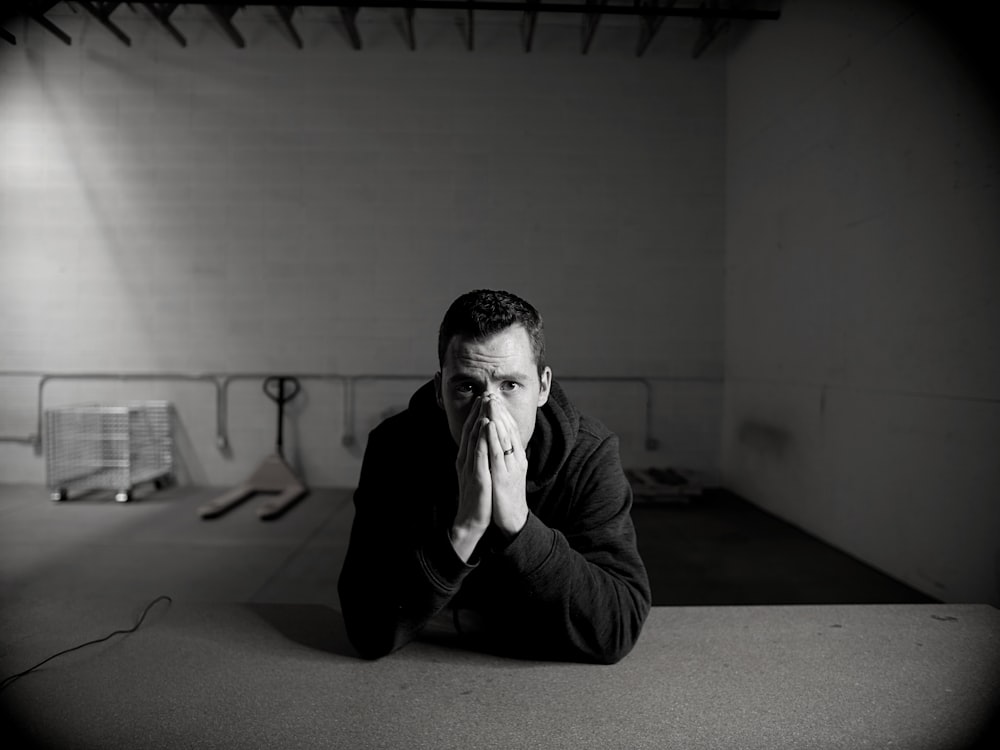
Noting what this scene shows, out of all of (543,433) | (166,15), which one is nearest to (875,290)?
(543,433)

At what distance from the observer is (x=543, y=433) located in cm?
136

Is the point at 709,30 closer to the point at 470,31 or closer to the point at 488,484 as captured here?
the point at 470,31

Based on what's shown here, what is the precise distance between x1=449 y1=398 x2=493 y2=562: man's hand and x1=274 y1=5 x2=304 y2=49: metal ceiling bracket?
4.55 metres

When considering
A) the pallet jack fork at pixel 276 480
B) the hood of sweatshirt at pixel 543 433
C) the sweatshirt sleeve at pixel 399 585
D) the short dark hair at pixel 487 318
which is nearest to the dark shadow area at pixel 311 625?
the sweatshirt sleeve at pixel 399 585

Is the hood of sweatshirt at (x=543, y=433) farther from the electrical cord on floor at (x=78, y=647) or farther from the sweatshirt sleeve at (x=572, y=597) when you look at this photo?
the electrical cord on floor at (x=78, y=647)

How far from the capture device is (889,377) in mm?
3166

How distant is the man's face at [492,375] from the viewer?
1225 mm

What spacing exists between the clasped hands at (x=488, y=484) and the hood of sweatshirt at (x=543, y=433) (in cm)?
19

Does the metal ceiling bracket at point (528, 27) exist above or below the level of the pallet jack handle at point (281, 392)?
above

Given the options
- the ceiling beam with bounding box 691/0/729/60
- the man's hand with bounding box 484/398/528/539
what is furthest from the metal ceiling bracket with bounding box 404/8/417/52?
the man's hand with bounding box 484/398/528/539

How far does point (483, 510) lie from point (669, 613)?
562mm

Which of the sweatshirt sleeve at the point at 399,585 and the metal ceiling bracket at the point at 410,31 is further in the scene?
the metal ceiling bracket at the point at 410,31

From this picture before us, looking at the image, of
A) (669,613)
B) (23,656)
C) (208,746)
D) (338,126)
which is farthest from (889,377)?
(338,126)

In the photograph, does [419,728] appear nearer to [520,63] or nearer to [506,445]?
[506,445]
